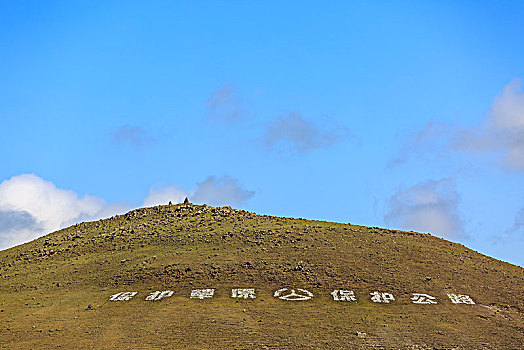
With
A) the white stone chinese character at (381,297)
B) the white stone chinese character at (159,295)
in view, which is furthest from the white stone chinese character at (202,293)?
the white stone chinese character at (381,297)

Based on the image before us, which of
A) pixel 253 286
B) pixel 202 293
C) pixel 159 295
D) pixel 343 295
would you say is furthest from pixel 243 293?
pixel 343 295

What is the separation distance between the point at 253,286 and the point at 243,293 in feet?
6.64

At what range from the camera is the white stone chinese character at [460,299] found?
5412 centimetres

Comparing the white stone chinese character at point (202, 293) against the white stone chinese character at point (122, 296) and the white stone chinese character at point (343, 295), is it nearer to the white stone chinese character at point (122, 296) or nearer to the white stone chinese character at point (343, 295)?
the white stone chinese character at point (122, 296)

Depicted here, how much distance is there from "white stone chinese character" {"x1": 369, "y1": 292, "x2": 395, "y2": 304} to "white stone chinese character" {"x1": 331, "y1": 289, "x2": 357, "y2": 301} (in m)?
1.99

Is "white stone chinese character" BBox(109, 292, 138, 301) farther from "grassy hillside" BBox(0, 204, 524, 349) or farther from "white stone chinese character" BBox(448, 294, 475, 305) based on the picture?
"white stone chinese character" BBox(448, 294, 475, 305)

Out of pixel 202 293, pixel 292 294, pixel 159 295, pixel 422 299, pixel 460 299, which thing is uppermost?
pixel 159 295

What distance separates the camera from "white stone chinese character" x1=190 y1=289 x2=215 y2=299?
178 feet

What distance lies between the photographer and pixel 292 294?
5406 centimetres

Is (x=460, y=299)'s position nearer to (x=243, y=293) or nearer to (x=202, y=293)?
(x=243, y=293)

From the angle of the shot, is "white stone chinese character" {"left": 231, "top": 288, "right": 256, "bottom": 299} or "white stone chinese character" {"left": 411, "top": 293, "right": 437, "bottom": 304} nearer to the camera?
"white stone chinese character" {"left": 411, "top": 293, "right": 437, "bottom": 304}

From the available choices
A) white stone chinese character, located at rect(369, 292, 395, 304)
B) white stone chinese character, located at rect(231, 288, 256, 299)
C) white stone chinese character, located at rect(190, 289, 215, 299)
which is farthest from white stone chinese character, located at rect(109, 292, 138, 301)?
white stone chinese character, located at rect(369, 292, 395, 304)

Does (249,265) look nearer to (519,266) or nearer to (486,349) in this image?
(486,349)

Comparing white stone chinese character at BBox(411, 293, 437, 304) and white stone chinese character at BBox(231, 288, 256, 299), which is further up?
white stone chinese character at BBox(231, 288, 256, 299)
